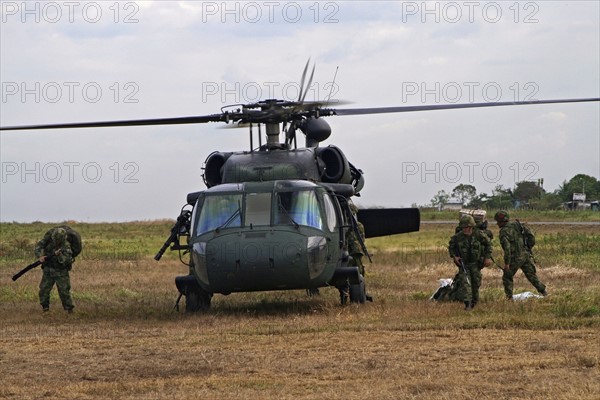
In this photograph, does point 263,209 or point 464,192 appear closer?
point 263,209

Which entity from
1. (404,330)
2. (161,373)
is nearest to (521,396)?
(161,373)

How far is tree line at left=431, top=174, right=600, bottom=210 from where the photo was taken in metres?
87.1

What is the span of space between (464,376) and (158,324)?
20.6ft

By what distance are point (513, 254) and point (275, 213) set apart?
13.0ft

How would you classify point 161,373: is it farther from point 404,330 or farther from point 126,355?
point 404,330

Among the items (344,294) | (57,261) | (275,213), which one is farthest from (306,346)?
(57,261)

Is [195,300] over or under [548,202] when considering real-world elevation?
under

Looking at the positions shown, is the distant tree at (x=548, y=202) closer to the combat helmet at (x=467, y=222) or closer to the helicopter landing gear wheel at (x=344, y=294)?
the helicopter landing gear wheel at (x=344, y=294)

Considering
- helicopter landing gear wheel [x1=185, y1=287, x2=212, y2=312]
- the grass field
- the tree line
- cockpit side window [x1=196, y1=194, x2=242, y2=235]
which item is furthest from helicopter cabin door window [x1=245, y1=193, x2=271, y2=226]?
the tree line

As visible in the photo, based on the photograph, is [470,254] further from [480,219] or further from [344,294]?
[344,294]

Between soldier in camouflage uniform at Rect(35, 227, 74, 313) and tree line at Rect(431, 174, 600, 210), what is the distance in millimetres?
66655

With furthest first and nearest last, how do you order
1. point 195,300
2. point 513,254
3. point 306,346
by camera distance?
point 513,254, point 195,300, point 306,346

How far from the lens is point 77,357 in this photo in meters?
11.3

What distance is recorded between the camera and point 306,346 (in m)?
11.5
